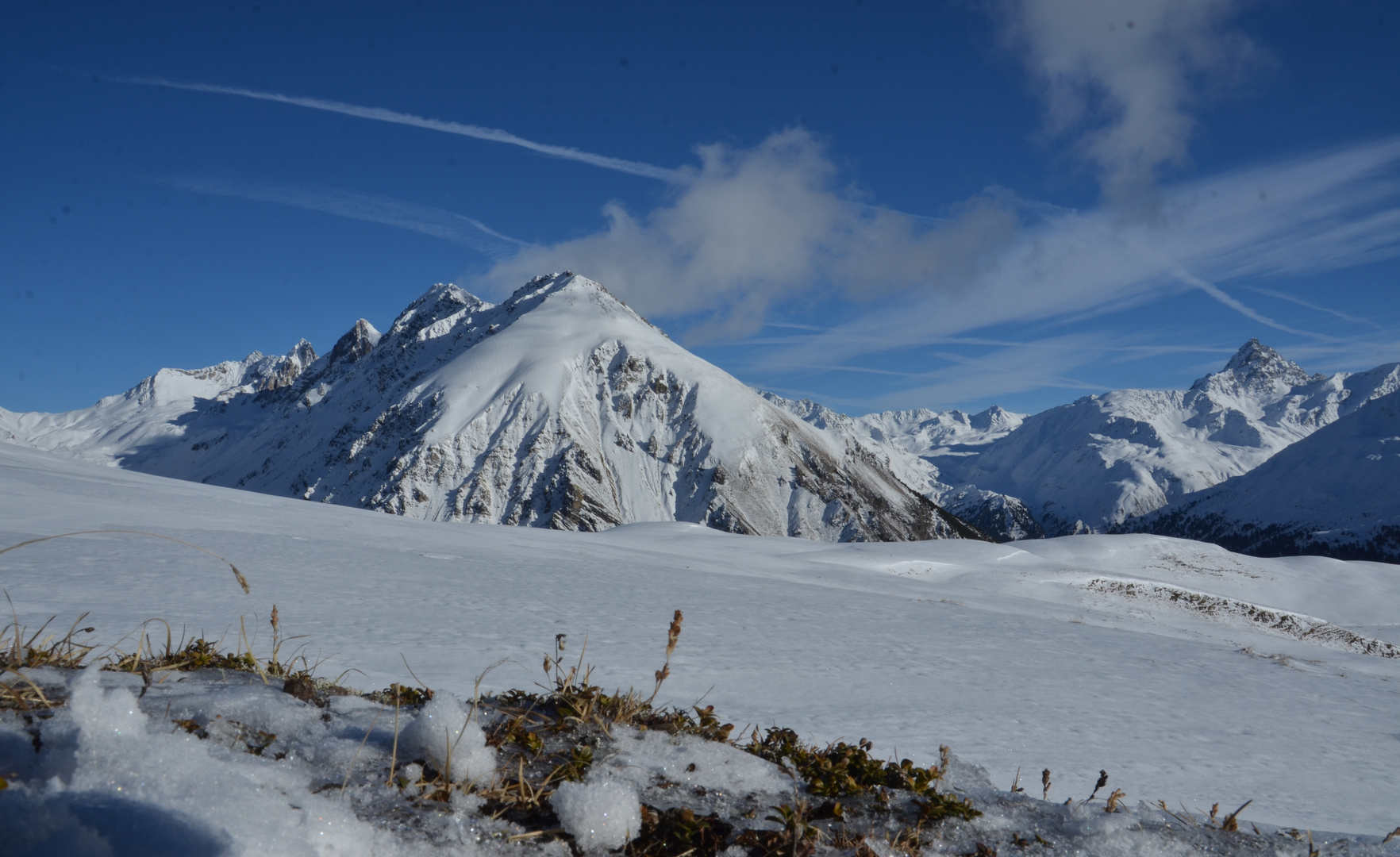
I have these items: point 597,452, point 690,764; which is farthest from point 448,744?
point 597,452

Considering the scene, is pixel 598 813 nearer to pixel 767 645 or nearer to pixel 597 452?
pixel 767 645

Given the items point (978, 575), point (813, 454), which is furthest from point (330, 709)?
point (813, 454)

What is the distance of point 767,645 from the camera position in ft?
27.1

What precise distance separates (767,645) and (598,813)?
6.47m

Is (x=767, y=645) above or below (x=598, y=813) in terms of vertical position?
below

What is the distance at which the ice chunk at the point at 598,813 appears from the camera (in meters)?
2.05

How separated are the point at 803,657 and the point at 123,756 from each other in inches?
271

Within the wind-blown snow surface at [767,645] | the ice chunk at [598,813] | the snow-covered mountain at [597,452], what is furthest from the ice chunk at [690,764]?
the snow-covered mountain at [597,452]

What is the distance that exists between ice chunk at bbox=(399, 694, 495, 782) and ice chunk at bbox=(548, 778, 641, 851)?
289mm

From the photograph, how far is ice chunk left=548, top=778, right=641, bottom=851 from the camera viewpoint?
6.73ft

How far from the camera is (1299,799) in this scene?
16.5ft

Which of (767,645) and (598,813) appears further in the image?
(767,645)

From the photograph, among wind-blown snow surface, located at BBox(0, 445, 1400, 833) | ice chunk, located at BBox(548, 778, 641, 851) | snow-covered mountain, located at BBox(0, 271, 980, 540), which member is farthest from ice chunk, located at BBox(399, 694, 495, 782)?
snow-covered mountain, located at BBox(0, 271, 980, 540)

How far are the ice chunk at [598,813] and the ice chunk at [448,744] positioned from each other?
0.95ft
